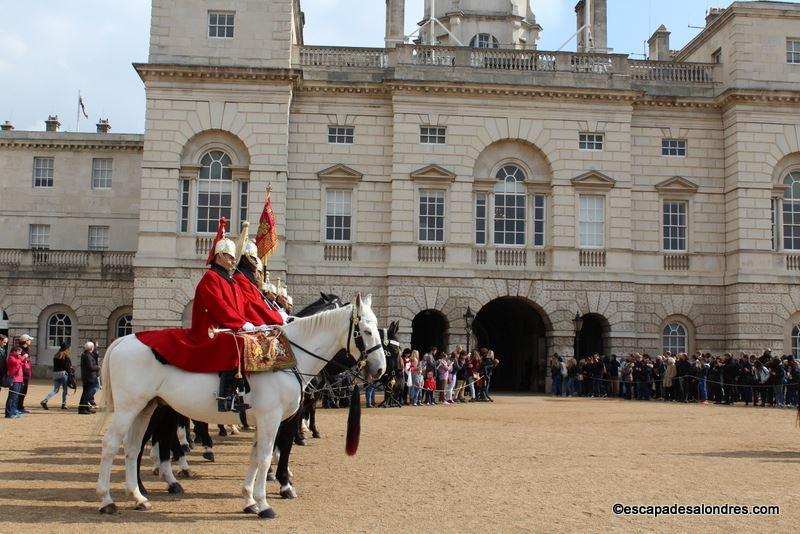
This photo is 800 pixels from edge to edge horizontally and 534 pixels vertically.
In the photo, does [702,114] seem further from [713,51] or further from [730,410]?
[730,410]

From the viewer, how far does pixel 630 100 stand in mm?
33594

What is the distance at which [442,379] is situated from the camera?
28250 mm

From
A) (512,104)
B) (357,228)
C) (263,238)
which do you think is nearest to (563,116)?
(512,104)

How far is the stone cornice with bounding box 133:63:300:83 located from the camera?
31.8 metres

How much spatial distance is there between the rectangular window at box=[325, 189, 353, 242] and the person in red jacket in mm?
22481

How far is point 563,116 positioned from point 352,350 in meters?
25.0

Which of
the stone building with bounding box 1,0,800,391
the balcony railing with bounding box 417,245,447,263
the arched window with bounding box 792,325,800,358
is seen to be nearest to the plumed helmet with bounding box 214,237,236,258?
the stone building with bounding box 1,0,800,391

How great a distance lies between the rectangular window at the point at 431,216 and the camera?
3288 centimetres

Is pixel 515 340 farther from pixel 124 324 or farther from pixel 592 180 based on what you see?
pixel 124 324

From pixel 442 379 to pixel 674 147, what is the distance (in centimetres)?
1448

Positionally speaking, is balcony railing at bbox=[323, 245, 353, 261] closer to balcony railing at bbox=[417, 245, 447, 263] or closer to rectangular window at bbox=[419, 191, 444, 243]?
balcony railing at bbox=[417, 245, 447, 263]

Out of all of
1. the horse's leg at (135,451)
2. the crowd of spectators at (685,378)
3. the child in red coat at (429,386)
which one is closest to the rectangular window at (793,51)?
the crowd of spectators at (685,378)

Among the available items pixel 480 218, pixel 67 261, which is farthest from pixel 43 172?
pixel 480 218

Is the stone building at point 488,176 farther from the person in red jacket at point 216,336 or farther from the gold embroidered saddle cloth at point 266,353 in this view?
the gold embroidered saddle cloth at point 266,353
